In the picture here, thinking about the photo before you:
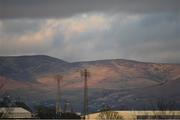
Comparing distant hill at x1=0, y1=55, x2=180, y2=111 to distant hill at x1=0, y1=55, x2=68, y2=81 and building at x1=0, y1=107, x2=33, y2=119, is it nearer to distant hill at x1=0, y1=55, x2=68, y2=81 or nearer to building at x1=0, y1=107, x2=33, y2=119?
distant hill at x1=0, y1=55, x2=68, y2=81

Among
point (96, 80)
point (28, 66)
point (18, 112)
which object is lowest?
point (18, 112)

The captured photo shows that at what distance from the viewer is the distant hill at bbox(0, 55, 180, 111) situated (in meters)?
59.7

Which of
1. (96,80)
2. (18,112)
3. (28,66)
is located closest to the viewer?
(18,112)

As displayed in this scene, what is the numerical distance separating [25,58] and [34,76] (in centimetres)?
364

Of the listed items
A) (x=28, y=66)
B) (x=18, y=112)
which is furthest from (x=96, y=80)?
Result: (x=18, y=112)

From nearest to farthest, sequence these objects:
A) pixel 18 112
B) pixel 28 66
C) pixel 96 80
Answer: pixel 18 112, pixel 96 80, pixel 28 66

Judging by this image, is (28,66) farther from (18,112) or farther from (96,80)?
(18,112)

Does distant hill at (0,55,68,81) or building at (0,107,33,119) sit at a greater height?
distant hill at (0,55,68,81)

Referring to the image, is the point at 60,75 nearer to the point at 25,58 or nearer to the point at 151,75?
the point at 25,58

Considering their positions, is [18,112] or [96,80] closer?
[18,112]

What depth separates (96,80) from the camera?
200 feet

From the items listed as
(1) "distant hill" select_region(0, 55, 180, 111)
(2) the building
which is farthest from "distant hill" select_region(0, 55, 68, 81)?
(2) the building

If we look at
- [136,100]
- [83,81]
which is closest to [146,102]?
[136,100]

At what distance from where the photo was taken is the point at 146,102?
59.1 meters
